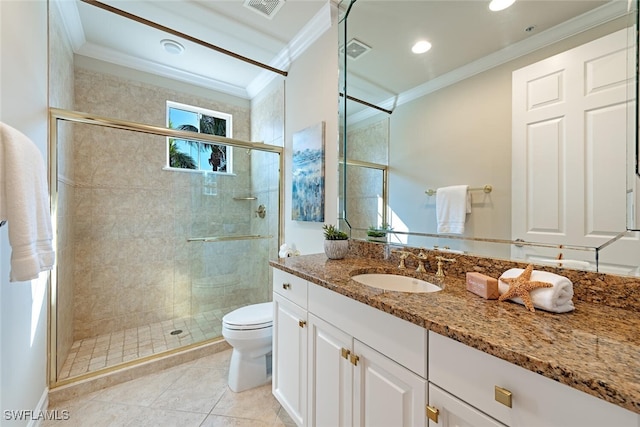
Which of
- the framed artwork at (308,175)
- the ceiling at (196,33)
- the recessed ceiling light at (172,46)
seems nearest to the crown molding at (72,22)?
the ceiling at (196,33)

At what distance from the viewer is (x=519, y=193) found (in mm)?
1036

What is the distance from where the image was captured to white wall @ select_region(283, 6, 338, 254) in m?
1.91

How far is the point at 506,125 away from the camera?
1.08 meters

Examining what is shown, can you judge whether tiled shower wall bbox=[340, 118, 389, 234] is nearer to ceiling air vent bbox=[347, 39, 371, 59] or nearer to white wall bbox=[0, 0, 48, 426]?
ceiling air vent bbox=[347, 39, 371, 59]

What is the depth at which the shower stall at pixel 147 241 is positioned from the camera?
6.61ft

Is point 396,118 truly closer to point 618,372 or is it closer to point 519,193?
point 519,193

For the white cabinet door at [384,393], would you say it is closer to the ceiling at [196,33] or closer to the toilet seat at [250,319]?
A: the toilet seat at [250,319]

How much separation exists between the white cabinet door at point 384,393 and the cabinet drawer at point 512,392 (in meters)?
0.09

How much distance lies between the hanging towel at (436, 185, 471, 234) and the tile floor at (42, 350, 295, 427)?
1.40 m

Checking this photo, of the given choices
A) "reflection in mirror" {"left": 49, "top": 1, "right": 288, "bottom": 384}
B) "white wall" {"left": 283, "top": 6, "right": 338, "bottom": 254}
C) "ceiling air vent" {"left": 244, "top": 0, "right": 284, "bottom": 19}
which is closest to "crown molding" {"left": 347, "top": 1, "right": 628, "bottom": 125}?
"white wall" {"left": 283, "top": 6, "right": 338, "bottom": 254}

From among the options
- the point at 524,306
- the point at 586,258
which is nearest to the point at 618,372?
the point at 524,306

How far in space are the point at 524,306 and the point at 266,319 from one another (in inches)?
59.3

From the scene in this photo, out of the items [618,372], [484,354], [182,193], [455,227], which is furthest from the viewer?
[182,193]

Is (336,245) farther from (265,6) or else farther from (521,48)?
(265,6)
